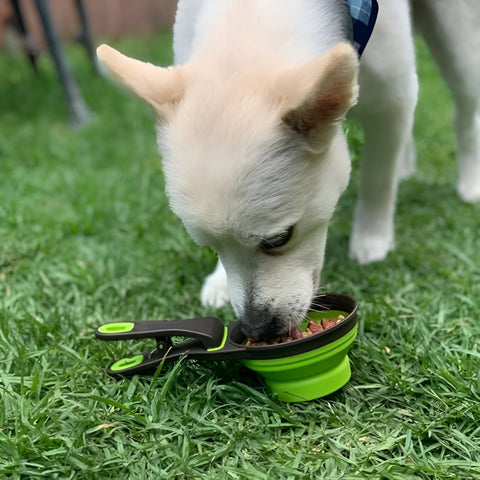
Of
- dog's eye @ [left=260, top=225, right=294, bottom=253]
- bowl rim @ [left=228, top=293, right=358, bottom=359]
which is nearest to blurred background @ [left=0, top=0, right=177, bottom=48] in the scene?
dog's eye @ [left=260, top=225, right=294, bottom=253]

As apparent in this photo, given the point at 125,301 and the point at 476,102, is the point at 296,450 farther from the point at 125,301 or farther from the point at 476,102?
the point at 476,102

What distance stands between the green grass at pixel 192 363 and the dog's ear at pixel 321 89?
2.76 ft

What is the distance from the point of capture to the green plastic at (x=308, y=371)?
1.82 m

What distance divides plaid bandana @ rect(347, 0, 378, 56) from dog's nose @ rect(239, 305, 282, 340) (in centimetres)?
96

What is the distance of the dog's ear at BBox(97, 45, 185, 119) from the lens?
6.03 ft

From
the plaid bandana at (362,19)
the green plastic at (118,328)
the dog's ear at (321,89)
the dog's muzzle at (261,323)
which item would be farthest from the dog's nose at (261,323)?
the plaid bandana at (362,19)

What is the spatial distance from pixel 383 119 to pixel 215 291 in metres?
1.05

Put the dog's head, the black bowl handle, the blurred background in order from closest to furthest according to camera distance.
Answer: the dog's head
the black bowl handle
the blurred background

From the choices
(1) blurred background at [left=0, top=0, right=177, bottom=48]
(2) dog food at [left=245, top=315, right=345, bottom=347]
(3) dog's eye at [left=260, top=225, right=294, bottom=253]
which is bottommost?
(1) blurred background at [left=0, top=0, right=177, bottom=48]

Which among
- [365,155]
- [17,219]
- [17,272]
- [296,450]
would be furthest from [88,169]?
[296,450]

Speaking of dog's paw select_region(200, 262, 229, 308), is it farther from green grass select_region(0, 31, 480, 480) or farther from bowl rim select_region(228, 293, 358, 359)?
bowl rim select_region(228, 293, 358, 359)

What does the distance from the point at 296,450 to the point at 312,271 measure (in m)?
0.63

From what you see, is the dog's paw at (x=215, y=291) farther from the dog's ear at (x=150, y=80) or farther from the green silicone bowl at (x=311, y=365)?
the dog's ear at (x=150, y=80)

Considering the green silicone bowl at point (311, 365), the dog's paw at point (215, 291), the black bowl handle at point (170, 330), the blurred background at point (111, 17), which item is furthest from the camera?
the blurred background at point (111, 17)
